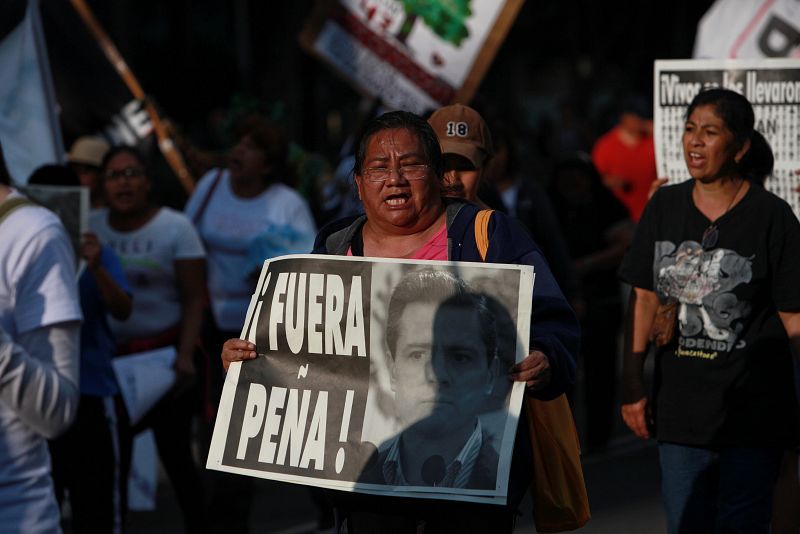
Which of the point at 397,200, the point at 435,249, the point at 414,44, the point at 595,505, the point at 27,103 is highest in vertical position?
the point at 414,44

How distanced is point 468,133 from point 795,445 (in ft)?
5.09

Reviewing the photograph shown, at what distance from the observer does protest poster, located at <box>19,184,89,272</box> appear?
21.3 feet

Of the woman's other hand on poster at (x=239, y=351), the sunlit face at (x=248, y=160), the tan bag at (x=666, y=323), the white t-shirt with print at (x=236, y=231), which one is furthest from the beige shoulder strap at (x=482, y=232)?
the sunlit face at (x=248, y=160)

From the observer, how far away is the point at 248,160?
26.5ft

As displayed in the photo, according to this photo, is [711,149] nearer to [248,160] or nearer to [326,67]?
[248,160]

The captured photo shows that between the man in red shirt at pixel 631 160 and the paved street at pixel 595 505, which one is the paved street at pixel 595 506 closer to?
the paved street at pixel 595 505

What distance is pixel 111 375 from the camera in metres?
6.49

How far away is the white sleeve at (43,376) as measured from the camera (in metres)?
4.49

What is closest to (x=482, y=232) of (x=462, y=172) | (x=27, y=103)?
(x=462, y=172)

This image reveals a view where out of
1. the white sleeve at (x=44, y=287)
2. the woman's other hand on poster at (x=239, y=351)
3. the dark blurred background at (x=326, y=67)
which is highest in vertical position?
the dark blurred background at (x=326, y=67)

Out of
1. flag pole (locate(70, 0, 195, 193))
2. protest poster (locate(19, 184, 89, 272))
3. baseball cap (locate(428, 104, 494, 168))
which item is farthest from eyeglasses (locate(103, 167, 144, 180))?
baseball cap (locate(428, 104, 494, 168))

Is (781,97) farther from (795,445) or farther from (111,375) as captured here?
(111,375)

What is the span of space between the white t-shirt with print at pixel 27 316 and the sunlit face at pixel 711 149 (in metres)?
2.20

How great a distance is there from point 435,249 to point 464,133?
133cm
